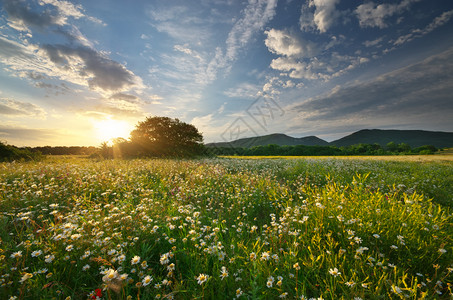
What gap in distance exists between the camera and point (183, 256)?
105 inches

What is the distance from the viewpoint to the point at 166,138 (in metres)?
30.5

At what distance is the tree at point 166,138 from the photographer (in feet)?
92.3

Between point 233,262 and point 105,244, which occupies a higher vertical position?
point 105,244

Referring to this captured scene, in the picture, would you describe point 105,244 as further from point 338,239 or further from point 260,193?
point 260,193

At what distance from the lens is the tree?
92.3ft

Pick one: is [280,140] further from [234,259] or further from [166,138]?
[234,259]

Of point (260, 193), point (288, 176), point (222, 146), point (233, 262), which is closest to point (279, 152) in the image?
point (222, 146)

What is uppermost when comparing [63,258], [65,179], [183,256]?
[65,179]

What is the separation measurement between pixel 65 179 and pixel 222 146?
3563cm

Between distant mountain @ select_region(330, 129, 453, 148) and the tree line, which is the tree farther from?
distant mountain @ select_region(330, 129, 453, 148)

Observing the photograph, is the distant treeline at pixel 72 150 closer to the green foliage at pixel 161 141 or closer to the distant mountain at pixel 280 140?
the green foliage at pixel 161 141

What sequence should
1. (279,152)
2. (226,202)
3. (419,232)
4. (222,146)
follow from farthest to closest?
(279,152) → (222,146) → (226,202) → (419,232)

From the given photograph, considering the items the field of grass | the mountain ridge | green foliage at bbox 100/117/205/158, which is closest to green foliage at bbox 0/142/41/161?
green foliage at bbox 100/117/205/158

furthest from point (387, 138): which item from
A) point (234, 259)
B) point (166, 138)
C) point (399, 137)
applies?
point (234, 259)
